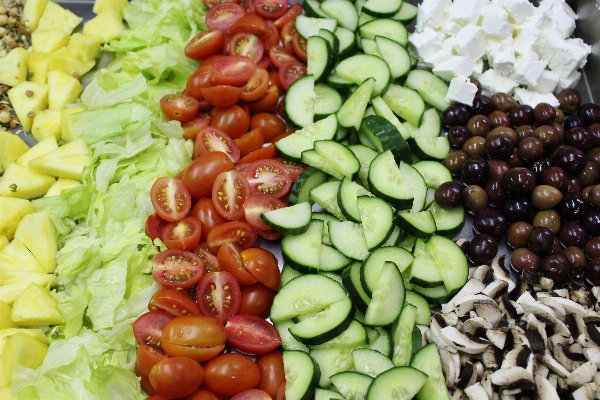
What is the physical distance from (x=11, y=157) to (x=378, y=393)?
2960 mm

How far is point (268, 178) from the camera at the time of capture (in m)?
3.33

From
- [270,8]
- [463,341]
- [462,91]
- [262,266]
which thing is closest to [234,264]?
[262,266]

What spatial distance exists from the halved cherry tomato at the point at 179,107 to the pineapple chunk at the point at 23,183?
914 mm

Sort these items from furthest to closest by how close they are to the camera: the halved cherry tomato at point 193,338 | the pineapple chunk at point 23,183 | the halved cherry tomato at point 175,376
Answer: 1. the pineapple chunk at point 23,183
2. the halved cherry tomato at point 193,338
3. the halved cherry tomato at point 175,376

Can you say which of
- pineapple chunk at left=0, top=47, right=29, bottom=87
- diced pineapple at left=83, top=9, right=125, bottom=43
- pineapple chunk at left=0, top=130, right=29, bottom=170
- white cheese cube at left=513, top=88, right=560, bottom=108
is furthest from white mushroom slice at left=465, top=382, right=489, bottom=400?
pineapple chunk at left=0, top=47, right=29, bottom=87

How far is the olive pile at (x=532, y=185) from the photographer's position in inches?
124

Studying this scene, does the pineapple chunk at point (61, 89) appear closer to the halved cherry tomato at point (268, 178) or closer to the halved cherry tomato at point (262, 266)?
the halved cherry tomato at point (268, 178)

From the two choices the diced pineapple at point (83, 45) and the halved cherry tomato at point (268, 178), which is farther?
the diced pineapple at point (83, 45)

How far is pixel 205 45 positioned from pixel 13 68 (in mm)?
1544

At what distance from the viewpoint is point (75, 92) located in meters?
4.05

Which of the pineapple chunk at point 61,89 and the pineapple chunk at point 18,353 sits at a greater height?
the pineapple chunk at point 61,89

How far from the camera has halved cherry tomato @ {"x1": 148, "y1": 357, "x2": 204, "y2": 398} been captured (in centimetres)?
245

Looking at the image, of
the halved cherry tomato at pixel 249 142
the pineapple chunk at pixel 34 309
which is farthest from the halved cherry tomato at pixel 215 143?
the pineapple chunk at pixel 34 309

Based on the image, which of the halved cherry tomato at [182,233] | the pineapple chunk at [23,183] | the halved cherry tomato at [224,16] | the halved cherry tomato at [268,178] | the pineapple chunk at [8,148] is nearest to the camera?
the halved cherry tomato at [182,233]
